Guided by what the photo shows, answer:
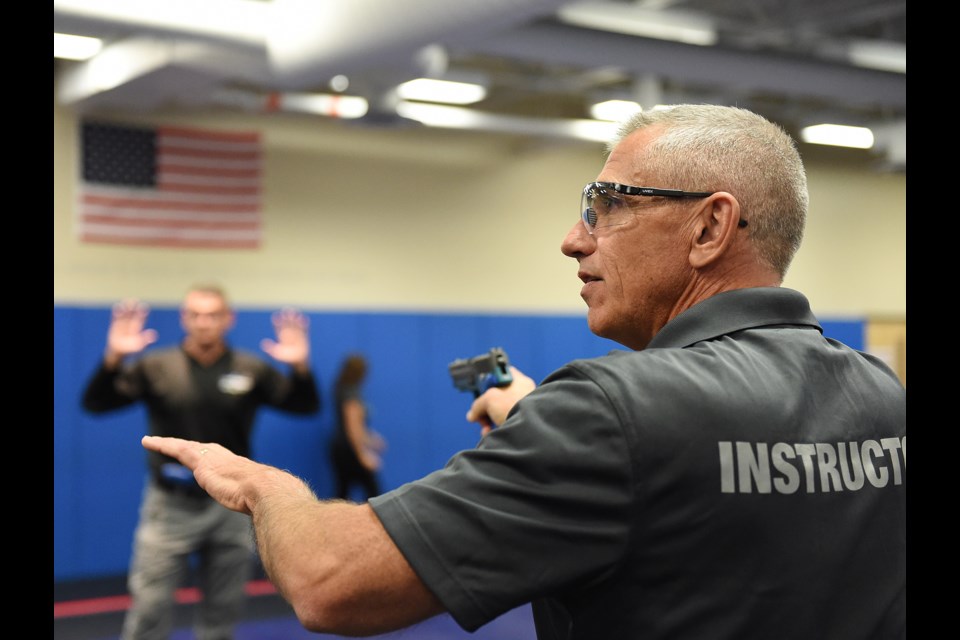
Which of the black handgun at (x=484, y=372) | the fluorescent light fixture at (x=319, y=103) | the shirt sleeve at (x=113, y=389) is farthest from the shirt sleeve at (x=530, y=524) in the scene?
the fluorescent light fixture at (x=319, y=103)

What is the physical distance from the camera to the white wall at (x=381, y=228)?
8.51m

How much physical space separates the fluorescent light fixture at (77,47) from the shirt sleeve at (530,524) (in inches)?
279

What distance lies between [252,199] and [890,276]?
814cm

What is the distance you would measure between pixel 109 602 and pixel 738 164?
6.87m

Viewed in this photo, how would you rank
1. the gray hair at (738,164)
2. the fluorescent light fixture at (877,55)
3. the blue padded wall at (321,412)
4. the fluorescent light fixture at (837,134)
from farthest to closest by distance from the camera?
1. the fluorescent light fixture at (837,134)
2. the blue padded wall at (321,412)
3. the fluorescent light fixture at (877,55)
4. the gray hair at (738,164)

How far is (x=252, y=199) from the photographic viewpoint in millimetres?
8992

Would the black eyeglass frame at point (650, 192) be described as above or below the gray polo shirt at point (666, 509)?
above

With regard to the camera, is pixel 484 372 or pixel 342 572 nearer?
pixel 342 572

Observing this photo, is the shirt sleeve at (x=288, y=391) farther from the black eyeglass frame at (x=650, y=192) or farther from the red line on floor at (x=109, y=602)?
the black eyeglass frame at (x=650, y=192)

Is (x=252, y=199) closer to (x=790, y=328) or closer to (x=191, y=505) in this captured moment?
(x=191, y=505)

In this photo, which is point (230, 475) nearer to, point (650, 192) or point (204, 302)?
point (650, 192)

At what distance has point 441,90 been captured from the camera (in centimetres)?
882

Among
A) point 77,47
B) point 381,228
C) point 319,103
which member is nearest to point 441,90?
point 319,103
